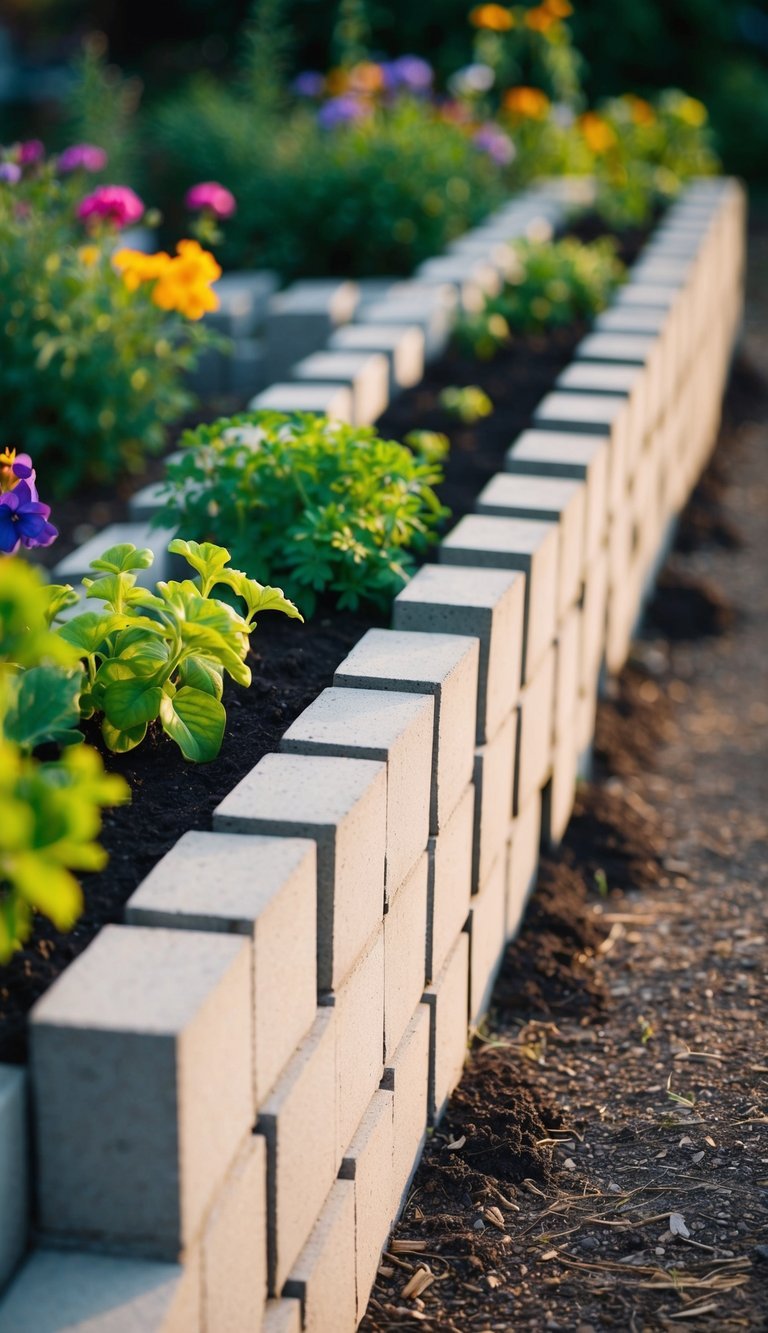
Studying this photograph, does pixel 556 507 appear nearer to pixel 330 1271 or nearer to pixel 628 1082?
pixel 628 1082

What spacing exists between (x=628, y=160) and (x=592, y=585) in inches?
222

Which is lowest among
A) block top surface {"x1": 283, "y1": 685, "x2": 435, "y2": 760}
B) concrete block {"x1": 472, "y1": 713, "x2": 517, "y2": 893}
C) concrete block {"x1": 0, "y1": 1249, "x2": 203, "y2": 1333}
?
concrete block {"x1": 472, "y1": 713, "x2": 517, "y2": 893}

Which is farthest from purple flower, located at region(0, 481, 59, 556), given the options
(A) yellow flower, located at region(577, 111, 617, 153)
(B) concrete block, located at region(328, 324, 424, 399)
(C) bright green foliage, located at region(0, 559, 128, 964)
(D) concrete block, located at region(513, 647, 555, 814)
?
(A) yellow flower, located at region(577, 111, 617, 153)

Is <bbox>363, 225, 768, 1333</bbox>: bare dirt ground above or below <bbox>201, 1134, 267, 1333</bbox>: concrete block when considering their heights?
below

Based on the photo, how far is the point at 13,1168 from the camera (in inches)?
72.4

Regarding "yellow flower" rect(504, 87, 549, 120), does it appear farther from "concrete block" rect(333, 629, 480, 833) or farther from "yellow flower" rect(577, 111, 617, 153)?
"concrete block" rect(333, 629, 480, 833)

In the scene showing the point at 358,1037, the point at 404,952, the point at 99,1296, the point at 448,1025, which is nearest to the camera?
the point at 99,1296

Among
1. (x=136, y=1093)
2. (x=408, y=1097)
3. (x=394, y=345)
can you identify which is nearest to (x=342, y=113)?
(x=394, y=345)

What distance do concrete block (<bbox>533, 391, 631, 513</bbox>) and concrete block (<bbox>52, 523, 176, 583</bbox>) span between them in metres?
1.21

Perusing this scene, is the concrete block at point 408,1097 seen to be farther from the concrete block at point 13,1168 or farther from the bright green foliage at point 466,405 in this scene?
the bright green foliage at point 466,405

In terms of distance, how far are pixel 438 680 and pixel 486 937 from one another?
834 mm

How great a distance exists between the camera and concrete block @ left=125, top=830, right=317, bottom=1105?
2.05m

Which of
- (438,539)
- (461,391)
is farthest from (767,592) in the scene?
(438,539)

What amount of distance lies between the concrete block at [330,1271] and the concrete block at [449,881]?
583 mm
